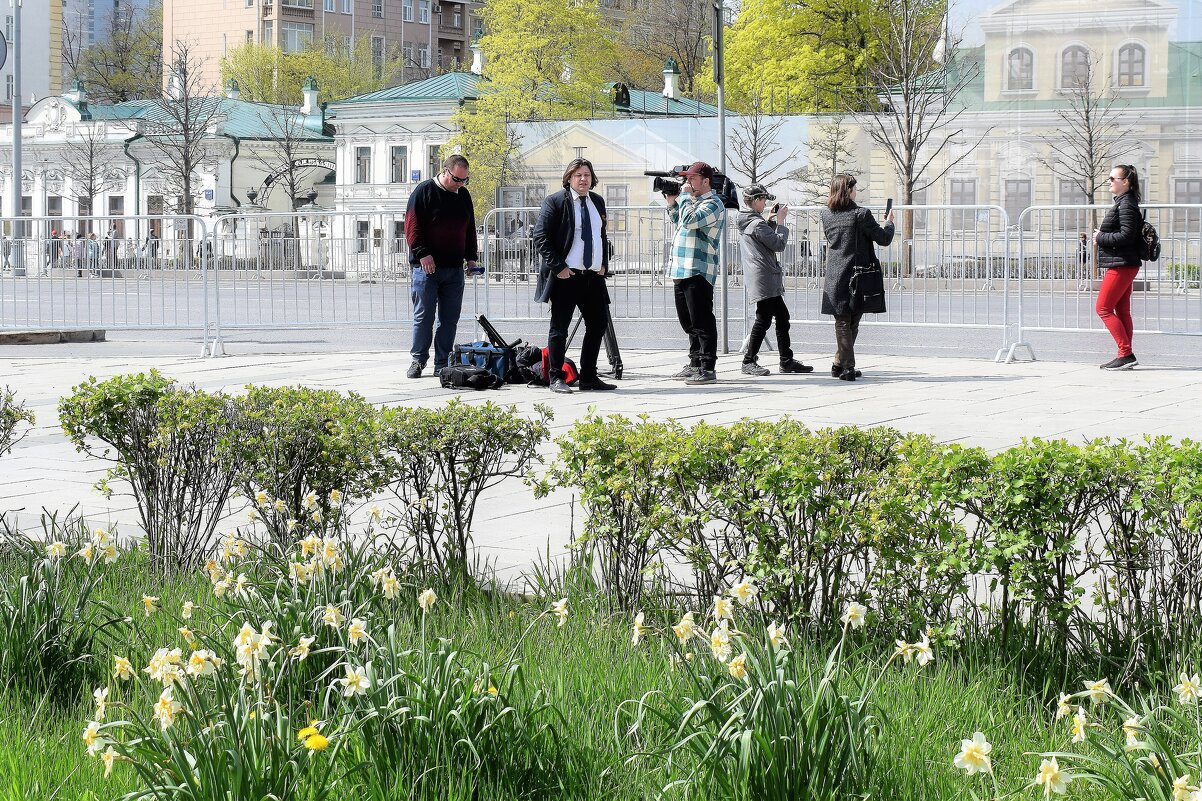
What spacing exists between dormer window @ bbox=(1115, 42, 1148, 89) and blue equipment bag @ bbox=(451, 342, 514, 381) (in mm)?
35621

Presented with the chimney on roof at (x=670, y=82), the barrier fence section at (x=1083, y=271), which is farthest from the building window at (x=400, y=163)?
the barrier fence section at (x=1083, y=271)

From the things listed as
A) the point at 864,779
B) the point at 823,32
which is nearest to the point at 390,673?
the point at 864,779

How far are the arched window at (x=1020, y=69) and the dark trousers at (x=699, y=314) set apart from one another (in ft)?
117

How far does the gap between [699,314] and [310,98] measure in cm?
7053

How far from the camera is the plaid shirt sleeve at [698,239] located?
1226cm

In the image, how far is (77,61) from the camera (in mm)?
102875

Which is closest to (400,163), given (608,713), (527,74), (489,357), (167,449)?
(527,74)

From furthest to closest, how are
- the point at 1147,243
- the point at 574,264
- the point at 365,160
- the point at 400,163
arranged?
the point at 365,160
the point at 400,163
the point at 1147,243
the point at 574,264

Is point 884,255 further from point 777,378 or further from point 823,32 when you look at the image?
point 823,32

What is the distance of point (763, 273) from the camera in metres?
13.1

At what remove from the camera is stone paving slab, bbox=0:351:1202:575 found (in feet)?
24.1

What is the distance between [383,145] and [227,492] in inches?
2612

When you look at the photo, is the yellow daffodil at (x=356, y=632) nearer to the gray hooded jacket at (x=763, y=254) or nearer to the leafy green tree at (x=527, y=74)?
the gray hooded jacket at (x=763, y=254)

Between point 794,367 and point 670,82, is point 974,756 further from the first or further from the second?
point 670,82
